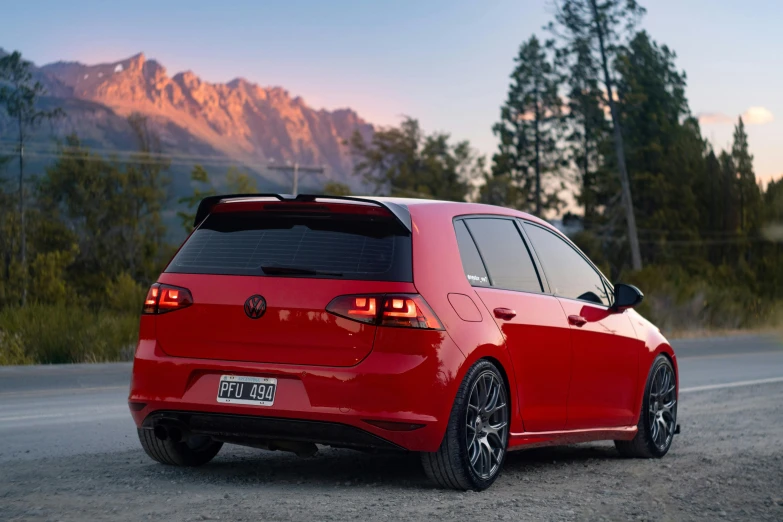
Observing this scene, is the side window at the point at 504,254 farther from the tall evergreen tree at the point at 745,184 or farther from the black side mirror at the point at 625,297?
the tall evergreen tree at the point at 745,184

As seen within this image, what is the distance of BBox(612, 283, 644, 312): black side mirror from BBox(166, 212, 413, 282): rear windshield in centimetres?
246

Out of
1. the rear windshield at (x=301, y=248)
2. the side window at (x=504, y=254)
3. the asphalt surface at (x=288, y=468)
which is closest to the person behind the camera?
the asphalt surface at (x=288, y=468)

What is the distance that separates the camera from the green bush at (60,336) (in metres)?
17.7

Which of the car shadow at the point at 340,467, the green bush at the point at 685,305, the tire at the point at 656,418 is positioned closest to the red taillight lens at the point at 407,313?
the car shadow at the point at 340,467

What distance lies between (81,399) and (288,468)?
5.97 metres

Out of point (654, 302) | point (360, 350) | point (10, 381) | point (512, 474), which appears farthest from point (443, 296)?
point (654, 302)

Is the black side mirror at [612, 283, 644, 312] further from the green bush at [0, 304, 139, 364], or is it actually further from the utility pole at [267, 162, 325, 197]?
the utility pole at [267, 162, 325, 197]

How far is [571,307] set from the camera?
26.0 ft

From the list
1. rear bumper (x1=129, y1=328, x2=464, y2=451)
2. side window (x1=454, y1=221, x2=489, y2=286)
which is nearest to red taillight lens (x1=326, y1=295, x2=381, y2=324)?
rear bumper (x1=129, y1=328, x2=464, y2=451)

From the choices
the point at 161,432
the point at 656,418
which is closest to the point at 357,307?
the point at 161,432

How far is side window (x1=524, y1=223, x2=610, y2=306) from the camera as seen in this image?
26.1 feet

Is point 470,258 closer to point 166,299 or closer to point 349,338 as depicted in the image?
point 349,338

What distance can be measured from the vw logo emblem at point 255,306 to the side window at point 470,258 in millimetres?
1217

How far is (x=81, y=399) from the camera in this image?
13.0 metres
